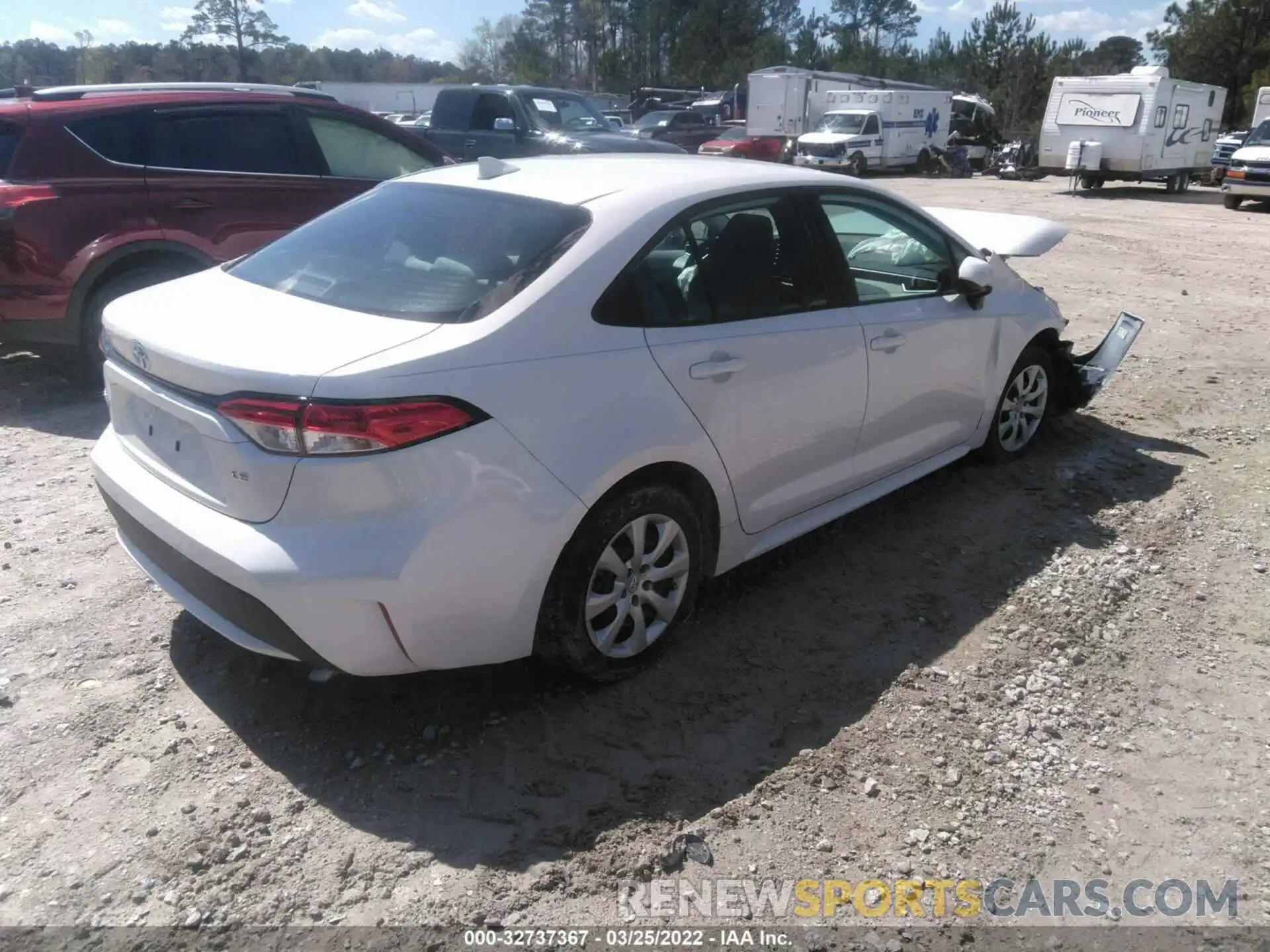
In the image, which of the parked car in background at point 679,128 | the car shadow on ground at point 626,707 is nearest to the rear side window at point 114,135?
the car shadow on ground at point 626,707

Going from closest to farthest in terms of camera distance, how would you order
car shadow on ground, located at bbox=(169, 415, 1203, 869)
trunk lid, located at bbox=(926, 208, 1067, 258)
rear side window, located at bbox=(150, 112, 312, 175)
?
car shadow on ground, located at bbox=(169, 415, 1203, 869), trunk lid, located at bbox=(926, 208, 1067, 258), rear side window, located at bbox=(150, 112, 312, 175)

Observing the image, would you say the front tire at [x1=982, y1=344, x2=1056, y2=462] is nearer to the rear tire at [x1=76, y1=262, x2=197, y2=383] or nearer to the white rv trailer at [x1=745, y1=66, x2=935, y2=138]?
the rear tire at [x1=76, y1=262, x2=197, y2=383]

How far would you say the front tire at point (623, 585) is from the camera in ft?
9.80

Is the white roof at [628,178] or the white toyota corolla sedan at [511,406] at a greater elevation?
the white roof at [628,178]

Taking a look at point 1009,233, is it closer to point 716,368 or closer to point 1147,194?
point 716,368

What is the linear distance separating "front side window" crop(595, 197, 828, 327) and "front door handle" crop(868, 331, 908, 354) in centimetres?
29

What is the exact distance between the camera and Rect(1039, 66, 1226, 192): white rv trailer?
2275 cm

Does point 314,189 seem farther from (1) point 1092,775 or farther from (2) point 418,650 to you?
(1) point 1092,775

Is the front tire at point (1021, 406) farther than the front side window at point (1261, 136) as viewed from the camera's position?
No

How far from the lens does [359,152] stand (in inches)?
290

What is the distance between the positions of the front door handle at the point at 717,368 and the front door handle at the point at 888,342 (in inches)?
30.9

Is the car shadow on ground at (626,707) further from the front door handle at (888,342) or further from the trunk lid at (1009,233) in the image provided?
the trunk lid at (1009,233)

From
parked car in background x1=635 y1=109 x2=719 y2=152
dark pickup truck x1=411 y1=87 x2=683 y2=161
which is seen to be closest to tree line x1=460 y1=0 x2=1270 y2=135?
parked car in background x1=635 y1=109 x2=719 y2=152

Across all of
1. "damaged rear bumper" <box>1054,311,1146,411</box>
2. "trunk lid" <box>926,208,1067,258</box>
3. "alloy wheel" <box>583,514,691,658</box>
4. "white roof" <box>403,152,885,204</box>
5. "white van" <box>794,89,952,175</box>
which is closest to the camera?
"alloy wheel" <box>583,514,691,658</box>
